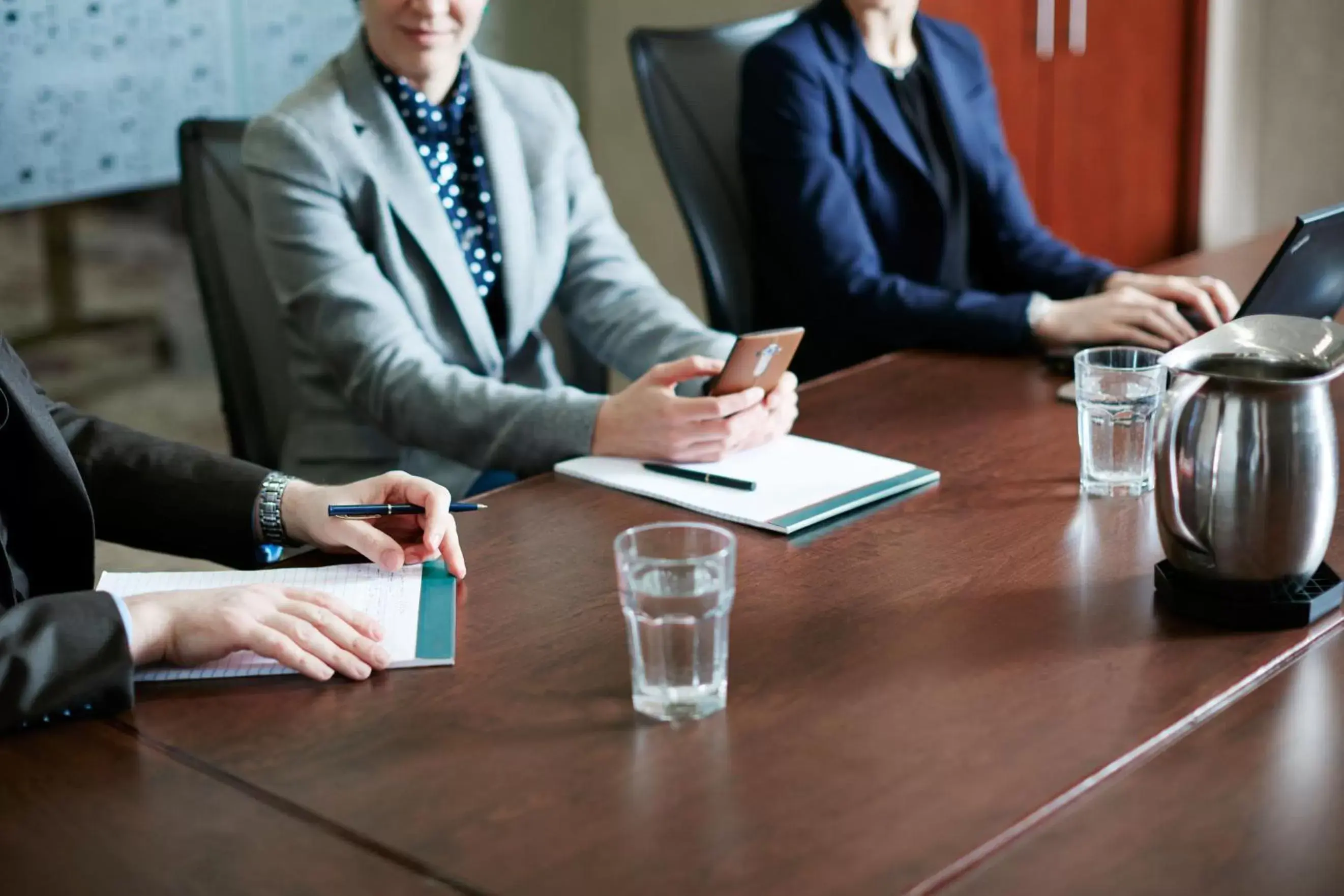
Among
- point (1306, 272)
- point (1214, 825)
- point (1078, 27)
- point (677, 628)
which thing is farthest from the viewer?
point (1078, 27)

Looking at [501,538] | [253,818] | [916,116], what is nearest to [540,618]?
[501,538]

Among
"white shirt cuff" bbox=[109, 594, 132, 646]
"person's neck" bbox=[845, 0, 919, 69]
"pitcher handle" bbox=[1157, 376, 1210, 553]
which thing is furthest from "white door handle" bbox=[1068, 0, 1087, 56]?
"white shirt cuff" bbox=[109, 594, 132, 646]

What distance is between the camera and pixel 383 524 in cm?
138

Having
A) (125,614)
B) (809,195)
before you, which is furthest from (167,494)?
(809,195)

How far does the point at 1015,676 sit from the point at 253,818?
1.70 feet

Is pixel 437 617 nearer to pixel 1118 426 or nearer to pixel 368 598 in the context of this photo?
pixel 368 598

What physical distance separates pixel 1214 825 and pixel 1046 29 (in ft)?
10.7

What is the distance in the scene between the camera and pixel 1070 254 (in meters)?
2.48

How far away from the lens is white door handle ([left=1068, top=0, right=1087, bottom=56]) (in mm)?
3924

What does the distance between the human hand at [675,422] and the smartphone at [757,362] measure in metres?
0.01

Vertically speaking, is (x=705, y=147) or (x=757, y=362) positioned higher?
(x=705, y=147)

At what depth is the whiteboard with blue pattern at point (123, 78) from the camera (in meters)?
3.06

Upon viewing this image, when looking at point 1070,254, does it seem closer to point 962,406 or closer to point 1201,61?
point 962,406

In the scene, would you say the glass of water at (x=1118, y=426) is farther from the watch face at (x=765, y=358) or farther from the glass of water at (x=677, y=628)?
the glass of water at (x=677, y=628)
